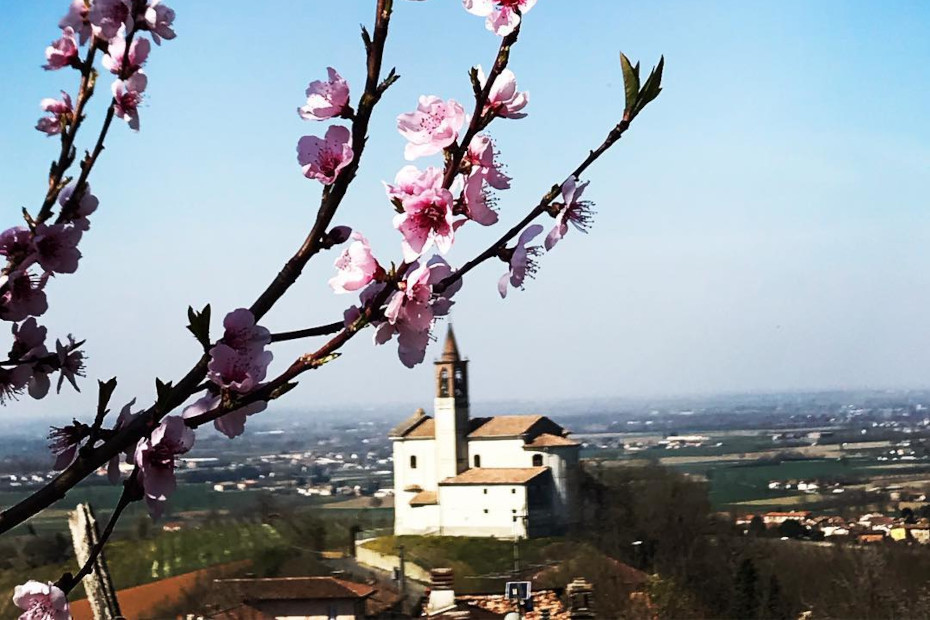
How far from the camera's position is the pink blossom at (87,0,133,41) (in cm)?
72

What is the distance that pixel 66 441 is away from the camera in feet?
2.14

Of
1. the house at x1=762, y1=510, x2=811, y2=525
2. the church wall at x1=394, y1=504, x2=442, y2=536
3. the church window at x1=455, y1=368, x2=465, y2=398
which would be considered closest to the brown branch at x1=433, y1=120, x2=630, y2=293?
the house at x1=762, y1=510, x2=811, y2=525

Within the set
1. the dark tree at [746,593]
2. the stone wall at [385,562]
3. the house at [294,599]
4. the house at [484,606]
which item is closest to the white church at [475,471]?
the stone wall at [385,562]

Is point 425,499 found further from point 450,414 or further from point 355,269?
point 355,269

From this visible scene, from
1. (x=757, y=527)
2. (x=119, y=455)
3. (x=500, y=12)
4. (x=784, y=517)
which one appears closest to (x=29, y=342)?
(x=119, y=455)

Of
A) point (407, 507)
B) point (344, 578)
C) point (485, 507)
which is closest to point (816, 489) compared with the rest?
point (485, 507)

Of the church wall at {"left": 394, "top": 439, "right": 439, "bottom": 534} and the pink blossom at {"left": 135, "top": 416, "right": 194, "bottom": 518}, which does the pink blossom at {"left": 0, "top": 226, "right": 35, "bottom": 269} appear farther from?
the church wall at {"left": 394, "top": 439, "right": 439, "bottom": 534}

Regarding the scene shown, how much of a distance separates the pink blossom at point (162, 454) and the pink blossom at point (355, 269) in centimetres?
10

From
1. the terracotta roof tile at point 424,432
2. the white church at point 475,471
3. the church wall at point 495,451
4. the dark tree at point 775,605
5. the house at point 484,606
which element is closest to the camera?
the house at point 484,606

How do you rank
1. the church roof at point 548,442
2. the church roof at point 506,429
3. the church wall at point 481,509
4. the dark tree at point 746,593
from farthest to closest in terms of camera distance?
1. the church roof at point 506,429
2. the church roof at point 548,442
3. the church wall at point 481,509
4. the dark tree at point 746,593

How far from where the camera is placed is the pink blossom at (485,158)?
0.56 metres

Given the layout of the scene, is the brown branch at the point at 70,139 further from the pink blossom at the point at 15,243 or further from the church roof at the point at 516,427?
the church roof at the point at 516,427

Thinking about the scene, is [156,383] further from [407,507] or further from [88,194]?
[407,507]

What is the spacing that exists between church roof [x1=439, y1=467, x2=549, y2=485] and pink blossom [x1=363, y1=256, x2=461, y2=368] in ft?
73.8
